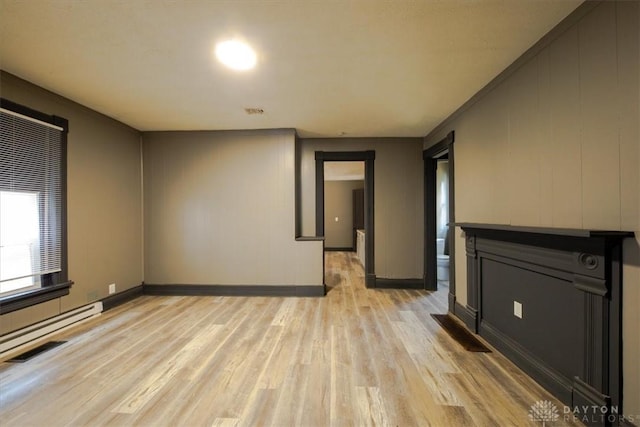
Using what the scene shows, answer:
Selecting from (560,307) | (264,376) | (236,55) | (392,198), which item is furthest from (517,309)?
(236,55)

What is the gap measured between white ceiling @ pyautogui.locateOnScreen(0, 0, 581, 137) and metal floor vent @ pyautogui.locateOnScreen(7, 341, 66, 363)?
2425 mm

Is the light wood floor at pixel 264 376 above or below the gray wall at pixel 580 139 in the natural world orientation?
below

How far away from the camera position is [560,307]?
171 cm

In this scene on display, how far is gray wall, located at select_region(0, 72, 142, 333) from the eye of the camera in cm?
257

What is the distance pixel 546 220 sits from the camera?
1.84 m

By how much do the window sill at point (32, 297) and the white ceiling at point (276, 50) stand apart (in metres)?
1.96

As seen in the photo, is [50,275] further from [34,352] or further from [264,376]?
[264,376]

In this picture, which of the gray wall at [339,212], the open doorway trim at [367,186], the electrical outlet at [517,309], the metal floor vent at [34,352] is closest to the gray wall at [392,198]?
the open doorway trim at [367,186]

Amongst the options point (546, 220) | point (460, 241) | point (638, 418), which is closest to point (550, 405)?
point (638, 418)

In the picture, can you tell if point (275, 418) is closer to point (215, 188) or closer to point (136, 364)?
point (136, 364)

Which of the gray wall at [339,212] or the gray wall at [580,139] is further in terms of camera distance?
the gray wall at [339,212]

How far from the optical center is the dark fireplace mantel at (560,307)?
1391 mm

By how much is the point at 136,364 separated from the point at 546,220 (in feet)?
10.7

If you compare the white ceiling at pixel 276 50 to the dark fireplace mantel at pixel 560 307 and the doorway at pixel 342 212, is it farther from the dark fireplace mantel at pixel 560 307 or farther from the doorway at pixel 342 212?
the doorway at pixel 342 212
